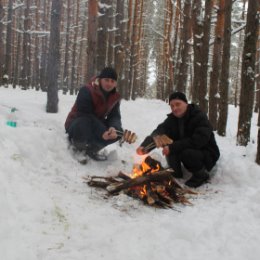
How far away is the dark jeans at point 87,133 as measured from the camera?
581cm

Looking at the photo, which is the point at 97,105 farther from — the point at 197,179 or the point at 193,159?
the point at 197,179

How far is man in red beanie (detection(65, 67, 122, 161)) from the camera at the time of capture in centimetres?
583

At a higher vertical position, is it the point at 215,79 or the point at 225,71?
the point at 225,71

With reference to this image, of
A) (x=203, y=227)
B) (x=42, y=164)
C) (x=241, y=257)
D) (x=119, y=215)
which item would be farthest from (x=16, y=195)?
(x=241, y=257)

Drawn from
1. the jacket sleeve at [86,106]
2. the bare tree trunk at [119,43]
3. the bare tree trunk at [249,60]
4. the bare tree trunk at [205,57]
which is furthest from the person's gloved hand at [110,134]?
the bare tree trunk at [119,43]

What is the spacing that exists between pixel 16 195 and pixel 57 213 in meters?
0.45

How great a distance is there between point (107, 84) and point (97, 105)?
0.40 meters

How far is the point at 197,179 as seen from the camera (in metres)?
5.23

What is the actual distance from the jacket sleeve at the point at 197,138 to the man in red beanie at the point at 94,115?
1.01 m

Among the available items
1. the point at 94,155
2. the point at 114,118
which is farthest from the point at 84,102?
the point at 94,155

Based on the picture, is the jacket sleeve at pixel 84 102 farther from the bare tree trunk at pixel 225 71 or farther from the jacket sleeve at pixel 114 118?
the bare tree trunk at pixel 225 71

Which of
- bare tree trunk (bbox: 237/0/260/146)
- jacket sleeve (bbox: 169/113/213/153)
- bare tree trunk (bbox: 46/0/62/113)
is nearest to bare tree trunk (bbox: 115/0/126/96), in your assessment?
bare tree trunk (bbox: 46/0/62/113)

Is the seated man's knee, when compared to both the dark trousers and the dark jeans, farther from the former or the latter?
the dark jeans

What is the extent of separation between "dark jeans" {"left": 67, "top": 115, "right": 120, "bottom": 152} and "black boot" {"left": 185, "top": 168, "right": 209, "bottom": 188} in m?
1.53
